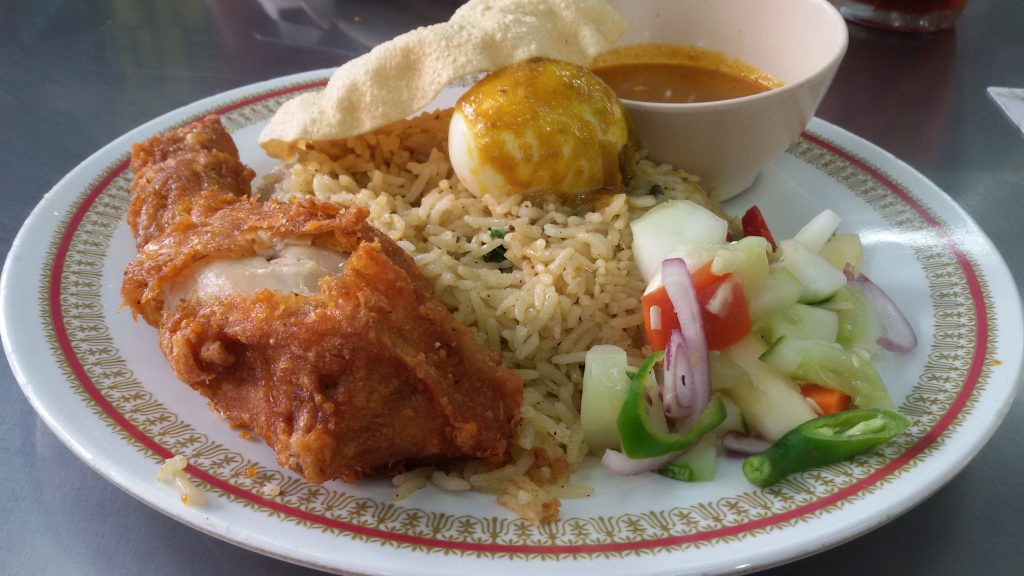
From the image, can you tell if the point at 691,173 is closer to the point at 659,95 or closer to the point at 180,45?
the point at 659,95

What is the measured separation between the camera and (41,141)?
12.7ft

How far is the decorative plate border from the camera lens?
5.48 feet

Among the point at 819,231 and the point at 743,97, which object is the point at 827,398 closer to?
the point at 819,231

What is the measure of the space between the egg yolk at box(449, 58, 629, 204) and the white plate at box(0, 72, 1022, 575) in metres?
0.94

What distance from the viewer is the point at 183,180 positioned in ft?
7.88

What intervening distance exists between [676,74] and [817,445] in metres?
1.85

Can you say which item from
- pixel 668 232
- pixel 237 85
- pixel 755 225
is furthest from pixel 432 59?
pixel 237 85

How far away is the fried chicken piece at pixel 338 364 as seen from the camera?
1731 mm

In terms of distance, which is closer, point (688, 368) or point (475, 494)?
point (475, 494)

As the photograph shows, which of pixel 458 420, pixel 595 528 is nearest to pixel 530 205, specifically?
pixel 458 420

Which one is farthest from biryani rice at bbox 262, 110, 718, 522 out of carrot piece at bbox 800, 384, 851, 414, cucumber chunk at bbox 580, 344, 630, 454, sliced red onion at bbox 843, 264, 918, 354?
sliced red onion at bbox 843, 264, 918, 354

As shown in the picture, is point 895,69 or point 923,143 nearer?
point 923,143

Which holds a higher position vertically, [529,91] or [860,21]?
[529,91]

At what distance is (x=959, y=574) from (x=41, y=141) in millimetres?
4115
